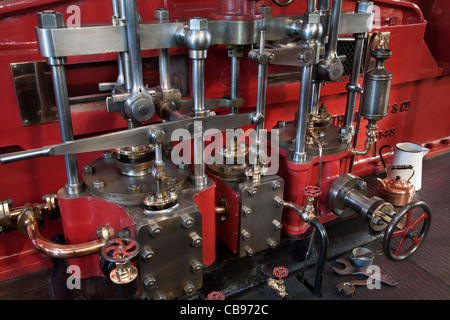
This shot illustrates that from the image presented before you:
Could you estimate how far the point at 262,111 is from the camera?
121 centimetres

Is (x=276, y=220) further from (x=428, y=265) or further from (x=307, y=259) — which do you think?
(x=428, y=265)

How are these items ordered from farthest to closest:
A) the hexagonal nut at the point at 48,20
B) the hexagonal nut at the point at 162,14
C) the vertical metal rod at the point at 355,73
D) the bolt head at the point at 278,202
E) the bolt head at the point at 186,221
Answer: the vertical metal rod at the point at 355,73 → the bolt head at the point at 278,202 → the hexagonal nut at the point at 162,14 → the bolt head at the point at 186,221 → the hexagonal nut at the point at 48,20

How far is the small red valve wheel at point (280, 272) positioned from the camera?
125 centimetres

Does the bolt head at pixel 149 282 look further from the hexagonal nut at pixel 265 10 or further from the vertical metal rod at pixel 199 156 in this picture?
the hexagonal nut at pixel 265 10

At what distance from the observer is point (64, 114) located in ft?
3.33

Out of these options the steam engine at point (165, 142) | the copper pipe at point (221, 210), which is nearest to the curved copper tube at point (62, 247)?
the steam engine at point (165, 142)

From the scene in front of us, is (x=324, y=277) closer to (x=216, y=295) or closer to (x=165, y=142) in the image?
(x=216, y=295)

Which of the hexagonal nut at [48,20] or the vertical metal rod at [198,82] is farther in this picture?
the vertical metal rod at [198,82]

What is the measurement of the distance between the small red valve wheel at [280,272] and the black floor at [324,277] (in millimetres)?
33

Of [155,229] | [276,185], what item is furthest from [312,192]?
[155,229]

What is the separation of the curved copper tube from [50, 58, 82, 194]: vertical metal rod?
Answer: 140mm

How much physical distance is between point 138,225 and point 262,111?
492mm

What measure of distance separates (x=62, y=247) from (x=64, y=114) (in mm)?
343
